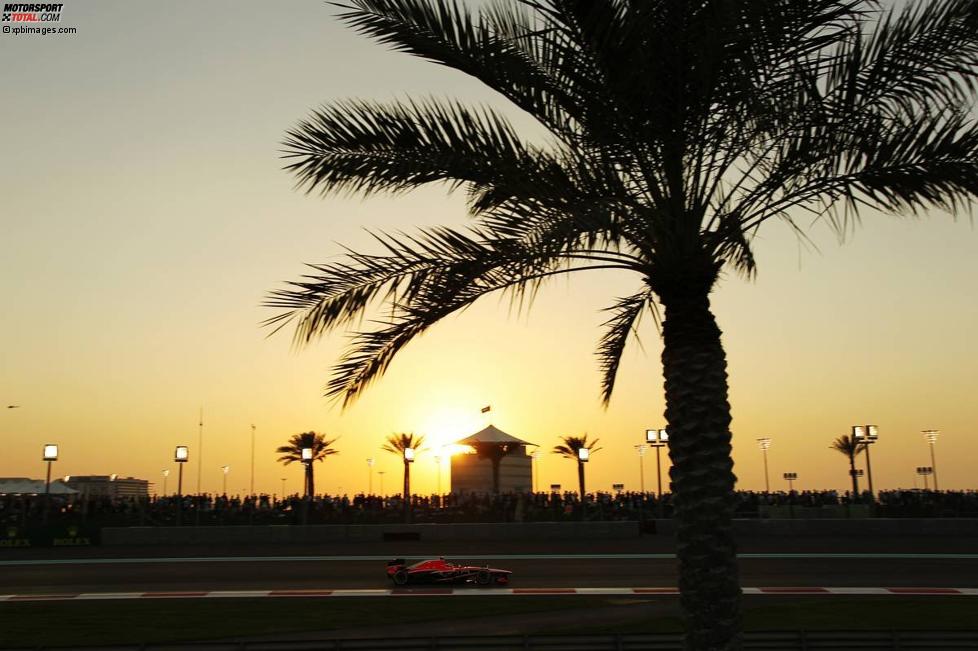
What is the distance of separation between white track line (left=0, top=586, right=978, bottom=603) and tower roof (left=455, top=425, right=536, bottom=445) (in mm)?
25312

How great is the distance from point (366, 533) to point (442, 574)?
44.4 ft

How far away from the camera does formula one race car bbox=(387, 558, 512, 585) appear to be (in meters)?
21.2

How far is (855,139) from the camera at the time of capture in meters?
8.24

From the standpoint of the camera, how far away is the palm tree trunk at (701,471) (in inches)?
293

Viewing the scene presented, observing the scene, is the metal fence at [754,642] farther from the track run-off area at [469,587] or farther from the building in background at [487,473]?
Answer: the building in background at [487,473]

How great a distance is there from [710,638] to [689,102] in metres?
4.60

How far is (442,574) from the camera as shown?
21.2 m

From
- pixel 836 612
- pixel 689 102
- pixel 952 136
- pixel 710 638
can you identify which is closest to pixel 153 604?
pixel 836 612

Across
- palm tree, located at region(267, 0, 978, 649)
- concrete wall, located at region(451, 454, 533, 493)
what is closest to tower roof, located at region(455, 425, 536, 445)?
concrete wall, located at region(451, 454, 533, 493)

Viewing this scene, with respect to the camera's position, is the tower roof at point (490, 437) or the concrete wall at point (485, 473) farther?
the concrete wall at point (485, 473)

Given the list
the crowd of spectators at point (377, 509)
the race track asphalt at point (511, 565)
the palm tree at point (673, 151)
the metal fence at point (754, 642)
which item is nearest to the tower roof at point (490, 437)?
the crowd of spectators at point (377, 509)

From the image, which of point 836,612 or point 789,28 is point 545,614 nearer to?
point 836,612

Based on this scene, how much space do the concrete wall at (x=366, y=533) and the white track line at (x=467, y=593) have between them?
482 inches

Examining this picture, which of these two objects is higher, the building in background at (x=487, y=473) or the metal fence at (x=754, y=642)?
the building in background at (x=487, y=473)
